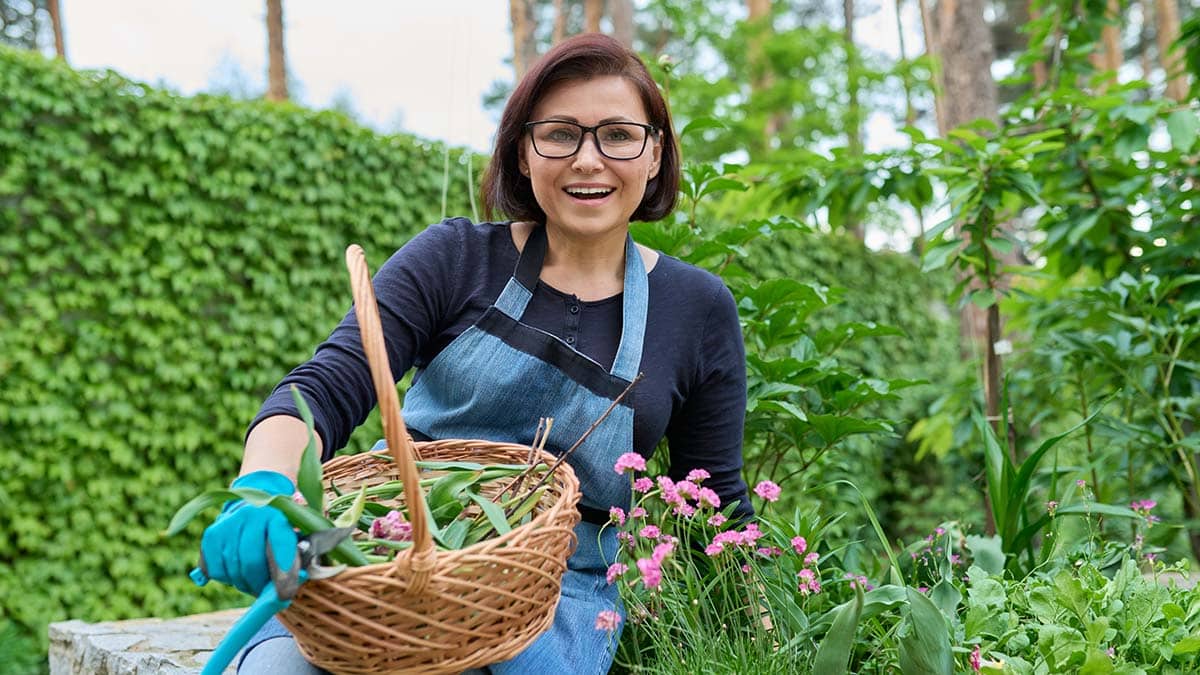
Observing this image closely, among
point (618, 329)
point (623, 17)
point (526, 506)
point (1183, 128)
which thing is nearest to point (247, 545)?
point (526, 506)

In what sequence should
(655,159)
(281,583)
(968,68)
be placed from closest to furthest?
1. (281,583)
2. (655,159)
3. (968,68)

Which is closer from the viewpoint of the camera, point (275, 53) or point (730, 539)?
point (730, 539)

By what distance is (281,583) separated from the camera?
0.88 metres

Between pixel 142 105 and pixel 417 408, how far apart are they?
2280mm

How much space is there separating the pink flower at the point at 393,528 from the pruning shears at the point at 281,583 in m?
0.17

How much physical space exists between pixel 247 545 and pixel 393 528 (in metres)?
0.24

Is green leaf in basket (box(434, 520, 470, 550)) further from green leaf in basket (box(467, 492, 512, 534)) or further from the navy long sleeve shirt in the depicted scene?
the navy long sleeve shirt

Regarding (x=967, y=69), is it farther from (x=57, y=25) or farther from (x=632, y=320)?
(x=57, y=25)

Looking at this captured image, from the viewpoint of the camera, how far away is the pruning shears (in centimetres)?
89

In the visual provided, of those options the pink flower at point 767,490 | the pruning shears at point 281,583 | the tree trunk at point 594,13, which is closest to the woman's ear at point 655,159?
the pink flower at point 767,490

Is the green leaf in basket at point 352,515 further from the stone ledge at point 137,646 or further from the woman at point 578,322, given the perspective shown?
the stone ledge at point 137,646

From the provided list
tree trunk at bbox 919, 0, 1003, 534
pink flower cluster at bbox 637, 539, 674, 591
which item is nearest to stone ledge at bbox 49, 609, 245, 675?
pink flower cluster at bbox 637, 539, 674, 591

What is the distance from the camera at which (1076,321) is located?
282 cm

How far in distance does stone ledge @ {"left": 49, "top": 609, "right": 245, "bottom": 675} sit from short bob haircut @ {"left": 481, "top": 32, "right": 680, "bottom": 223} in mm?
1167
